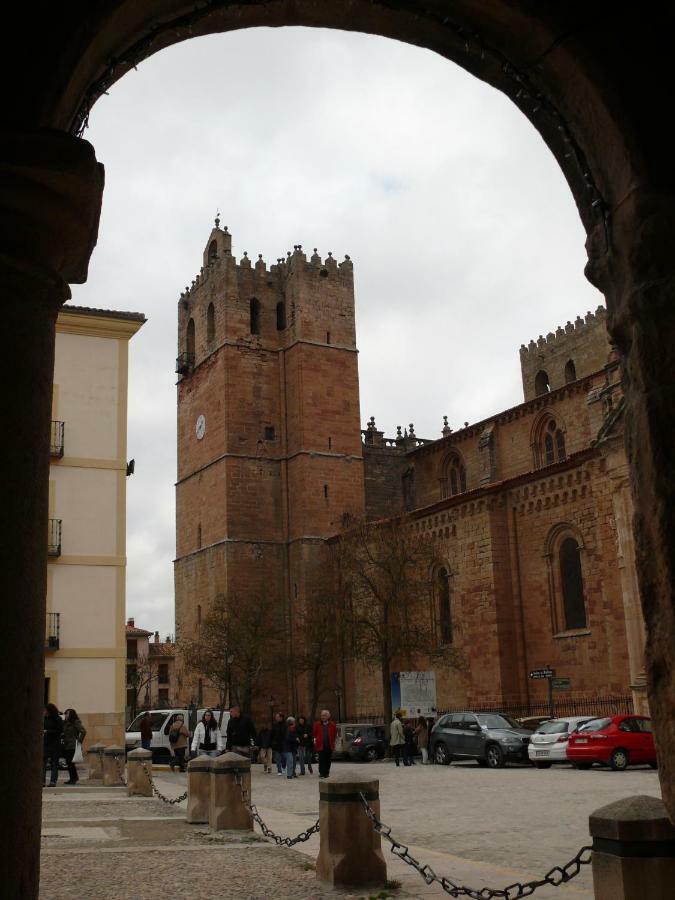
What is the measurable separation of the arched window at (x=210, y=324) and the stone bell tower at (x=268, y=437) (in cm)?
13

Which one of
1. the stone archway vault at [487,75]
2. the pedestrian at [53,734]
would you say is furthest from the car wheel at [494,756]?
the stone archway vault at [487,75]

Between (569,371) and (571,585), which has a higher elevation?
Result: (569,371)

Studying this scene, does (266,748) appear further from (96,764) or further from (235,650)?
(235,650)

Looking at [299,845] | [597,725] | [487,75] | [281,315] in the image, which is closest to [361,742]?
[597,725]

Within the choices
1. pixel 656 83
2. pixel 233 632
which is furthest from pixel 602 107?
pixel 233 632

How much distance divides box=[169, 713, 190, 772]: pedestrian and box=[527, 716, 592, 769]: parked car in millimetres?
8487

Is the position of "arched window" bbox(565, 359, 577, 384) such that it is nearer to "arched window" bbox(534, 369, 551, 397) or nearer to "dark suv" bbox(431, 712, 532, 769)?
"arched window" bbox(534, 369, 551, 397)

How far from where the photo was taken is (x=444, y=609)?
39.2m

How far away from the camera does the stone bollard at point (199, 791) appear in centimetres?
1209

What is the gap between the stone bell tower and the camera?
156ft

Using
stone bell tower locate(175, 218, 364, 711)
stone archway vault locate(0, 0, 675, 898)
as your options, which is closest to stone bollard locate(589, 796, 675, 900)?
stone archway vault locate(0, 0, 675, 898)

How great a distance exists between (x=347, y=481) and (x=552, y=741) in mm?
26966

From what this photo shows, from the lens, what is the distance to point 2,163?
3.21m

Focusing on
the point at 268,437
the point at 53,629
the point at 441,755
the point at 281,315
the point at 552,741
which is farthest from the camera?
the point at 281,315
